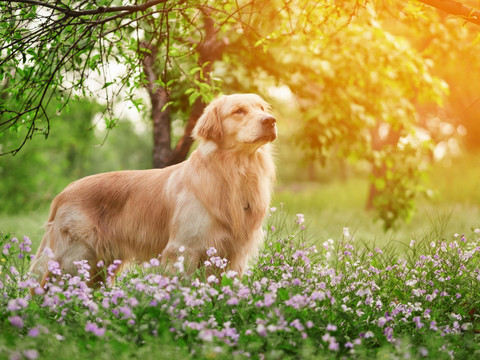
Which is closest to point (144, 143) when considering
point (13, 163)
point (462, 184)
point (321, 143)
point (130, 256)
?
point (13, 163)

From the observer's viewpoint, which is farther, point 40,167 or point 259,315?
point 40,167

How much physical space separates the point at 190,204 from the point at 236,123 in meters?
0.77

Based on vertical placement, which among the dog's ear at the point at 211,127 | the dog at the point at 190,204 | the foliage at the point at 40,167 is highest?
the dog's ear at the point at 211,127

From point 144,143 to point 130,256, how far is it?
20.1 m

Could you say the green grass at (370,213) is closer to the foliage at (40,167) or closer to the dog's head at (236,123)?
the foliage at (40,167)

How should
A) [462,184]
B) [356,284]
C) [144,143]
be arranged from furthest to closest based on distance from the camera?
1. [144,143]
2. [462,184]
3. [356,284]

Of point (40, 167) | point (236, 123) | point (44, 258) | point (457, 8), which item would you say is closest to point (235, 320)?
point (236, 123)

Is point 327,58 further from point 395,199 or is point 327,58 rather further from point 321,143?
point 395,199

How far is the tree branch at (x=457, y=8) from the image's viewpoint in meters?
3.80

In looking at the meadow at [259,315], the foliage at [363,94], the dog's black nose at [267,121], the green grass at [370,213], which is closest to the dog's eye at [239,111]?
the dog's black nose at [267,121]

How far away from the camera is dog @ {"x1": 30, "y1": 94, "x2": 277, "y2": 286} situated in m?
4.24

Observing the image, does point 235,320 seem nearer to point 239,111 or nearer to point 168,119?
point 239,111

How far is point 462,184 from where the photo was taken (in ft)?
55.7

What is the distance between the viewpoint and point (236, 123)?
14.4 ft
